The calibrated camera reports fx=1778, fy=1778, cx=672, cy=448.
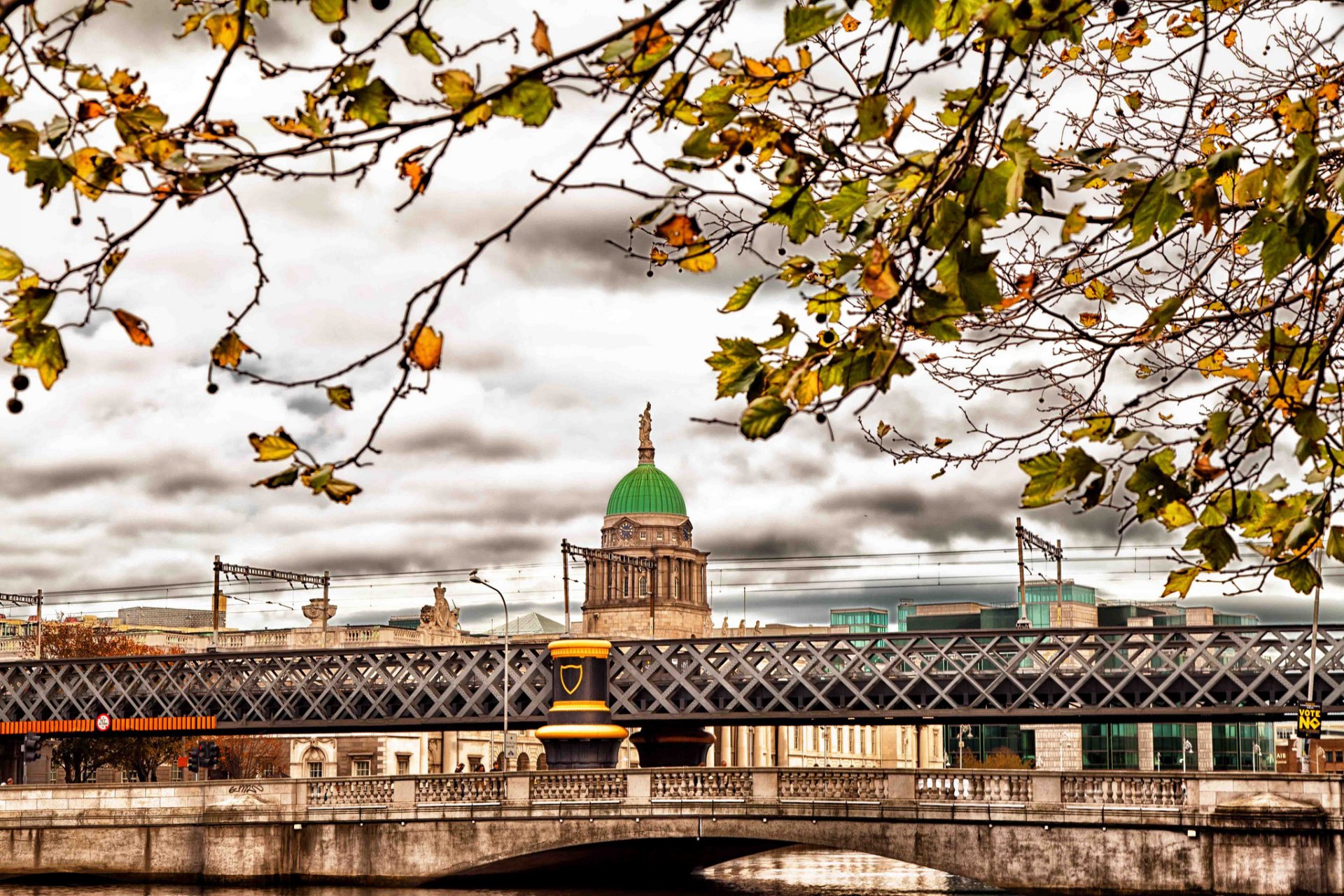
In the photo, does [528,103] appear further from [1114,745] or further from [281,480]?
[1114,745]

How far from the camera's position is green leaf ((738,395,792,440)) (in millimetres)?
6293

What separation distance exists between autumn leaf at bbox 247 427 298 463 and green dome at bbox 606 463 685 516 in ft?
467

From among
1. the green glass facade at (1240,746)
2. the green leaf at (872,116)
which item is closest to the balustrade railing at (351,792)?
the green leaf at (872,116)

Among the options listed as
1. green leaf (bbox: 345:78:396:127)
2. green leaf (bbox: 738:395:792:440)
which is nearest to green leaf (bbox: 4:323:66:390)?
green leaf (bbox: 345:78:396:127)

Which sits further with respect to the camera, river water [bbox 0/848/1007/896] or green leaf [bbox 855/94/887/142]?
river water [bbox 0/848/1007/896]

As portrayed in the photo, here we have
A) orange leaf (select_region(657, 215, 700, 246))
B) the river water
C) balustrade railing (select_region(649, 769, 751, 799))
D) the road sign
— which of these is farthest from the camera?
the road sign

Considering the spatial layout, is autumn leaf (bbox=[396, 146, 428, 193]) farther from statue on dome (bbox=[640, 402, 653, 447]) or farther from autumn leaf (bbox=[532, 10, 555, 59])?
statue on dome (bbox=[640, 402, 653, 447])

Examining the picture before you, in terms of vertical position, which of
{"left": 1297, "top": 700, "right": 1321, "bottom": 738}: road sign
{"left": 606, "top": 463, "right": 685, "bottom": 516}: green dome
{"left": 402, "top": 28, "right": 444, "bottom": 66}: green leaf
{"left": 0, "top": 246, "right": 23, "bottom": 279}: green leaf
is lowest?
{"left": 1297, "top": 700, "right": 1321, "bottom": 738}: road sign

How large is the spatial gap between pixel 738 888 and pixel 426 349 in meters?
46.1

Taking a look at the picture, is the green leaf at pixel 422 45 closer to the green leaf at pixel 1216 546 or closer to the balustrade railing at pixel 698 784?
the green leaf at pixel 1216 546

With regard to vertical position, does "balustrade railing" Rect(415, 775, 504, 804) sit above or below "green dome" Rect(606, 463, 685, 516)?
below

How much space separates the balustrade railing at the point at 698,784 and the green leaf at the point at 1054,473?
3907 centimetres

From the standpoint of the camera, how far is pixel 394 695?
222ft

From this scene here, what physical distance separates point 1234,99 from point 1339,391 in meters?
4.93
